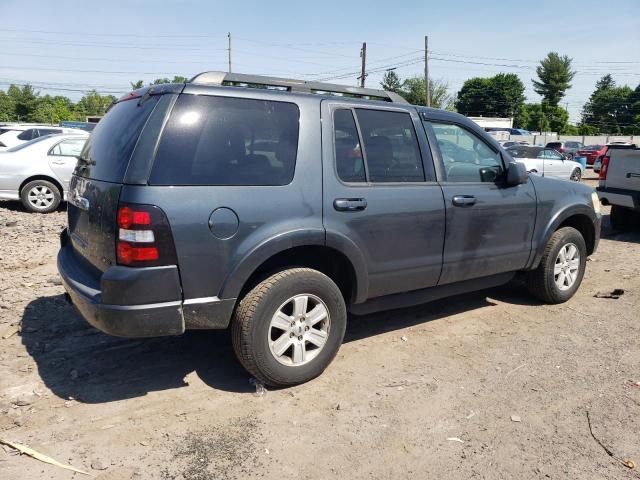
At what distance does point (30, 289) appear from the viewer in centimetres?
517

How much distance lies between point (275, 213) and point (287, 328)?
0.77m

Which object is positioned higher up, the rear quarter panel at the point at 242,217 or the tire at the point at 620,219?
the rear quarter panel at the point at 242,217

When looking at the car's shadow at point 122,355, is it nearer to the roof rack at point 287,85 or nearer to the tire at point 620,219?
the roof rack at point 287,85

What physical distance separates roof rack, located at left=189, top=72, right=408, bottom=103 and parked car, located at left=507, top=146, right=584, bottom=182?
50.8 feet

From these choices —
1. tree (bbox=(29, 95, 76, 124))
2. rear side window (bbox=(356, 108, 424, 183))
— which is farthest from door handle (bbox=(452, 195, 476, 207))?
tree (bbox=(29, 95, 76, 124))

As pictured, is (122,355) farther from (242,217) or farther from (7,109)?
(7,109)

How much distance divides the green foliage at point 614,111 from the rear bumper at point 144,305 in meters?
99.7

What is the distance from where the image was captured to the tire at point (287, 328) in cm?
321

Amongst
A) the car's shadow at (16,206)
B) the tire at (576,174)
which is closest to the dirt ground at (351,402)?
the car's shadow at (16,206)

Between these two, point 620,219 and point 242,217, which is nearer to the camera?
point 242,217

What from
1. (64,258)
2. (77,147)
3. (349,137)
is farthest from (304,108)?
(77,147)

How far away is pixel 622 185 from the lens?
8.77 metres

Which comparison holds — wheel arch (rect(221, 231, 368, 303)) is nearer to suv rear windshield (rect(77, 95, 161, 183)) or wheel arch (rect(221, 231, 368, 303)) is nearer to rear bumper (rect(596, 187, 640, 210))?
suv rear windshield (rect(77, 95, 161, 183))

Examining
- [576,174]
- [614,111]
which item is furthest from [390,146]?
[614,111]
